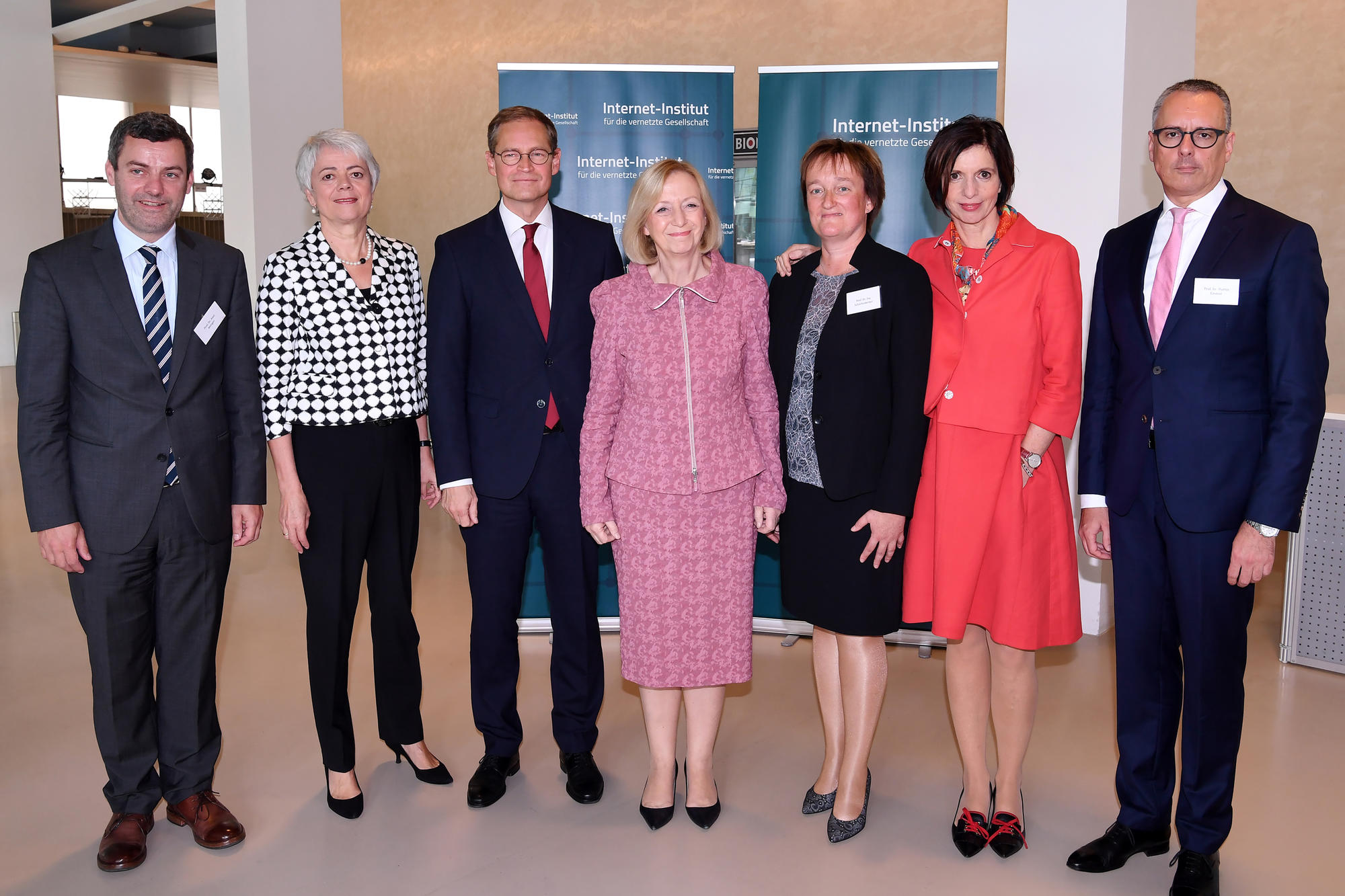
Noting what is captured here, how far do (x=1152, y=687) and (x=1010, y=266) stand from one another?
1230 millimetres

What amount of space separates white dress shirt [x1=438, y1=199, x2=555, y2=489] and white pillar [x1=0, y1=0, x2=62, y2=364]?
1201cm

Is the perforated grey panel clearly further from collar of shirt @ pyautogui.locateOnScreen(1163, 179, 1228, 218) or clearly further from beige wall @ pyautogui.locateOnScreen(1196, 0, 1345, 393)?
beige wall @ pyautogui.locateOnScreen(1196, 0, 1345, 393)

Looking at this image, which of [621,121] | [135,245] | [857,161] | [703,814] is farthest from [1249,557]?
[621,121]

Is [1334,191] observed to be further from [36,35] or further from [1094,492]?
[36,35]

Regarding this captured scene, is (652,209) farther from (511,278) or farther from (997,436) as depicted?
(997,436)

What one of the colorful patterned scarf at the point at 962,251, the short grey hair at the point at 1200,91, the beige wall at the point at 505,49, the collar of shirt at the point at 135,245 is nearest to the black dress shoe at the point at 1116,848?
the colorful patterned scarf at the point at 962,251

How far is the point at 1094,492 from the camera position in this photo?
9.44 feet

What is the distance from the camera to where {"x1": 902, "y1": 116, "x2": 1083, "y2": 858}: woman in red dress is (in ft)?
9.17

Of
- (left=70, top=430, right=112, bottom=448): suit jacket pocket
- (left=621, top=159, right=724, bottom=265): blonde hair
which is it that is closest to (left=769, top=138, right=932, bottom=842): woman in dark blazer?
(left=621, top=159, right=724, bottom=265): blonde hair

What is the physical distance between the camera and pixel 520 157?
125 inches

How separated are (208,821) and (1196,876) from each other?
2.78 m

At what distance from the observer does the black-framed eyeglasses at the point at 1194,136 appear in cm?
257

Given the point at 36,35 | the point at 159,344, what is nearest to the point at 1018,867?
the point at 159,344

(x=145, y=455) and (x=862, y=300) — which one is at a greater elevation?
(x=862, y=300)
